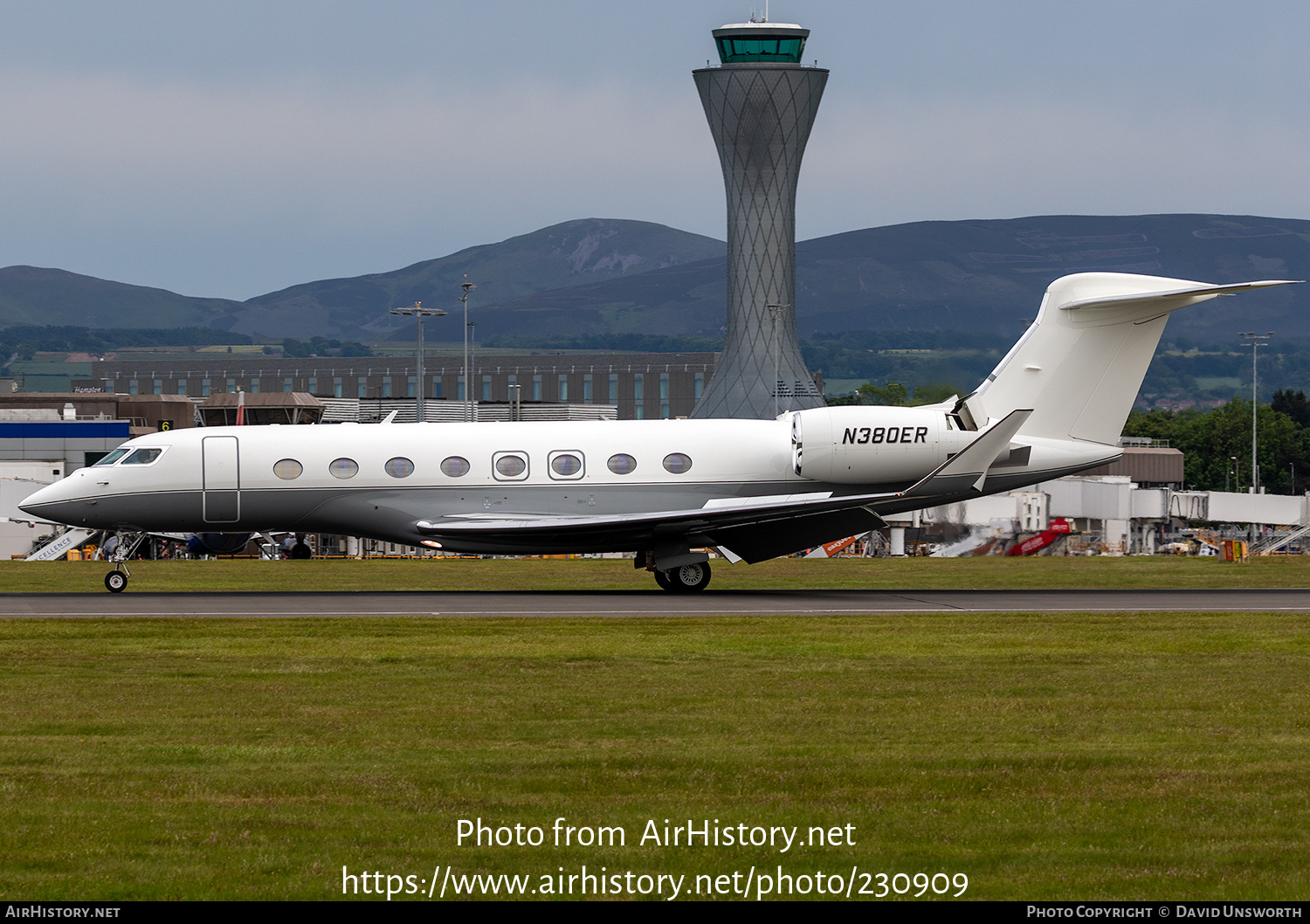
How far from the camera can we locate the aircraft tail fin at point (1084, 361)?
31.7 m

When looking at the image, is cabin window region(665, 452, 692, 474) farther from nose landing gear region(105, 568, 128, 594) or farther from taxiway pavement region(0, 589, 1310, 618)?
nose landing gear region(105, 568, 128, 594)

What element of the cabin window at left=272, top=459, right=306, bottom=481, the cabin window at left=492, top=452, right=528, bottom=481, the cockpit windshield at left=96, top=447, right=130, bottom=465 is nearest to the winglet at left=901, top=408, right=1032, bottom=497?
the cabin window at left=492, top=452, right=528, bottom=481

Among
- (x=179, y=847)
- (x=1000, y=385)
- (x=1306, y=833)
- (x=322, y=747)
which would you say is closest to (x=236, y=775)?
(x=322, y=747)

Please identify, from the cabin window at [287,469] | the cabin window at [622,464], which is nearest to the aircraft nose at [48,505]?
the cabin window at [287,469]

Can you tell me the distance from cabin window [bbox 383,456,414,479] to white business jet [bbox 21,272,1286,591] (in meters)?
0.02

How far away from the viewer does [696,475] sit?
101ft

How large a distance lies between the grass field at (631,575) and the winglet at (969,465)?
4748mm

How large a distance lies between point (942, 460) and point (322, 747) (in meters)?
19.7

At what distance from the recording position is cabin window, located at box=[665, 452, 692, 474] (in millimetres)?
30859

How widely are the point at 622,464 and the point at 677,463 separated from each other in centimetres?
110

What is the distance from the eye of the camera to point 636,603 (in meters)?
28.3

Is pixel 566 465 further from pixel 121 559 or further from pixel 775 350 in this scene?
pixel 775 350

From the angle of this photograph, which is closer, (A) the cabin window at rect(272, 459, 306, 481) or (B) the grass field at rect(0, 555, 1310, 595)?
(A) the cabin window at rect(272, 459, 306, 481)
